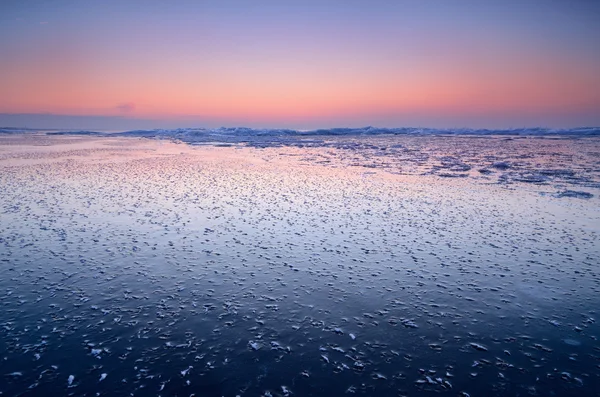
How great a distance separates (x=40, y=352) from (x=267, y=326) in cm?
574

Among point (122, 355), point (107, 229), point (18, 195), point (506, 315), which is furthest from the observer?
point (18, 195)

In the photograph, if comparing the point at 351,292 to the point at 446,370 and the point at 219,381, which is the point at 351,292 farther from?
the point at 219,381

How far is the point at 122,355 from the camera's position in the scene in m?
9.09

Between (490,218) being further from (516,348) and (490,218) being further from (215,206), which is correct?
(215,206)

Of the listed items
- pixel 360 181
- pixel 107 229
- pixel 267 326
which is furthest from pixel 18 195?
pixel 360 181

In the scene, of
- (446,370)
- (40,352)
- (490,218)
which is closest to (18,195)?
(40,352)

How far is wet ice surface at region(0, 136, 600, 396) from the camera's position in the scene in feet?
28.0

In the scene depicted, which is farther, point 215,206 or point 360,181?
point 360,181

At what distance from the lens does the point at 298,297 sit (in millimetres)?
12133

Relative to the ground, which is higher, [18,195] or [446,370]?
[18,195]

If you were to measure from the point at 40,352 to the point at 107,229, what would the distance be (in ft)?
33.9

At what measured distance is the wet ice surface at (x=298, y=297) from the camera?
853cm

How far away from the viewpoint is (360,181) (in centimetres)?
3372

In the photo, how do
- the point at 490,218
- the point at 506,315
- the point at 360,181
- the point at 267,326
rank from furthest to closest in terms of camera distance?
the point at 360,181
the point at 490,218
the point at 506,315
the point at 267,326
